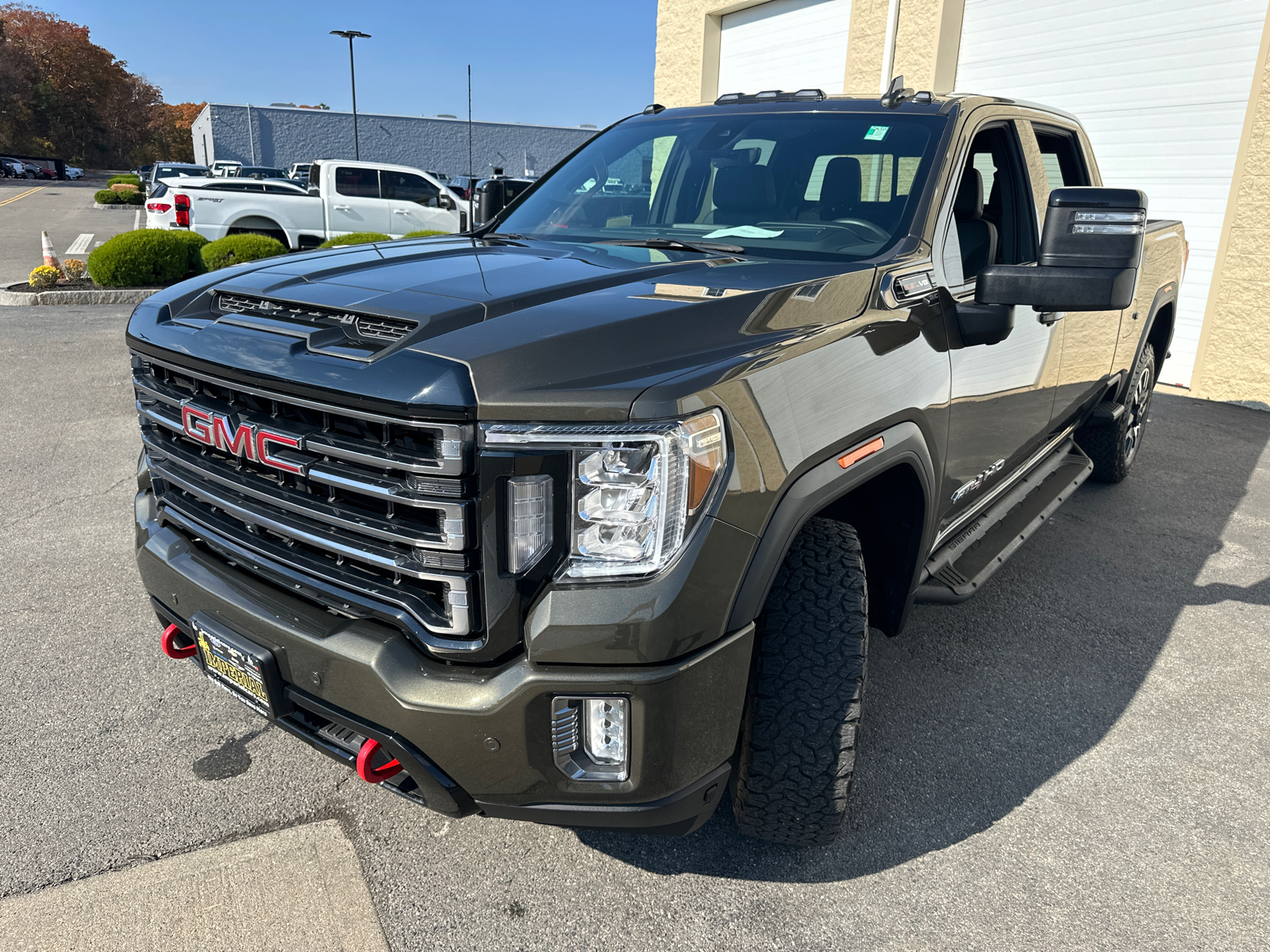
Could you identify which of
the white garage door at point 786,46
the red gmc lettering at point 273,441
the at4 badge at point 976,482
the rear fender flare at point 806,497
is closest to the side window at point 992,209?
the at4 badge at point 976,482

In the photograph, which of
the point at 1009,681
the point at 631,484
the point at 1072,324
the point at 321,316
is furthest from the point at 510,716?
the point at 1072,324

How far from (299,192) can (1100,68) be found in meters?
12.8

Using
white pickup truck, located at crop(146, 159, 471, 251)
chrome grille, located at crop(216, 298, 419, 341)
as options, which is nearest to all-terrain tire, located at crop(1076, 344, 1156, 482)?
chrome grille, located at crop(216, 298, 419, 341)

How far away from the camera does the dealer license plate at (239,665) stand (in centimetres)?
202

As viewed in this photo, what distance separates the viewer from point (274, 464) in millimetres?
1968

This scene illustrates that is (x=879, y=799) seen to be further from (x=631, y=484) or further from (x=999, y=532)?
(x=631, y=484)

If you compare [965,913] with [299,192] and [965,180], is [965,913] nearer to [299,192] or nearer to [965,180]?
[965,180]

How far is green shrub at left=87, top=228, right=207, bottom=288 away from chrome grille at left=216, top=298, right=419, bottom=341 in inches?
445

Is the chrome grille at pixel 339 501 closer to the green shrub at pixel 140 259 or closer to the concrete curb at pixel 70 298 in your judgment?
the concrete curb at pixel 70 298

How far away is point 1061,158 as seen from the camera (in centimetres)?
412

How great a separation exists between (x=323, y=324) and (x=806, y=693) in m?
1.37

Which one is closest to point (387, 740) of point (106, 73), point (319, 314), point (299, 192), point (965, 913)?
point (319, 314)

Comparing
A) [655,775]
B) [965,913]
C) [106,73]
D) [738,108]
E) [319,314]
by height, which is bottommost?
[965,913]

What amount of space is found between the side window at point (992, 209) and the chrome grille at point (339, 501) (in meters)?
1.86
